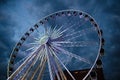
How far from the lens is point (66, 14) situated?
34531 mm

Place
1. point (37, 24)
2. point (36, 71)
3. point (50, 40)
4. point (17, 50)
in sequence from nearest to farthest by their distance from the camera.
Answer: point (36, 71) < point (50, 40) < point (17, 50) < point (37, 24)

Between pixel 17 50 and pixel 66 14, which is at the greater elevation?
pixel 66 14

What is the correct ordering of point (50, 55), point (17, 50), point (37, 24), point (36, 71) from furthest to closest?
point (37, 24) < point (17, 50) < point (50, 55) < point (36, 71)

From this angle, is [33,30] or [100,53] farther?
[33,30]

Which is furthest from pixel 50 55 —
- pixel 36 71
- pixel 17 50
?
pixel 17 50

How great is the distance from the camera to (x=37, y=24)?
3506 cm

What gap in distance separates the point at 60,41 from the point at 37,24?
9.21 metres

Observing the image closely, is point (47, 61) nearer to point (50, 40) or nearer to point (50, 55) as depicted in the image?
point (50, 55)

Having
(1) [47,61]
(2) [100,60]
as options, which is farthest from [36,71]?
(2) [100,60]

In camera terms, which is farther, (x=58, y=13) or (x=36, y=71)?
(x=58, y=13)

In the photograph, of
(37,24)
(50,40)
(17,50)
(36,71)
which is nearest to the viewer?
(36,71)

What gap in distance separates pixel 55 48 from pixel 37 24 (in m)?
9.74

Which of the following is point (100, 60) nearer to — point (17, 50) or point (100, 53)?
point (100, 53)

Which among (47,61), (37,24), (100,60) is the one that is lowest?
(100,60)
